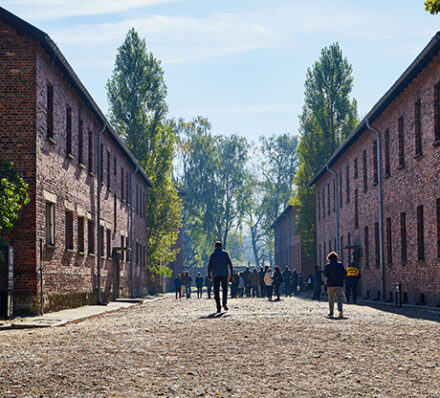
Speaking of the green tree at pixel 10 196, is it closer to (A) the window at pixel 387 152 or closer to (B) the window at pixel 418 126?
(B) the window at pixel 418 126

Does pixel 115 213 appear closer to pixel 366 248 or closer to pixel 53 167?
pixel 366 248

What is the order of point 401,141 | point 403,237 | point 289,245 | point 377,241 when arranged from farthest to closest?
point 289,245
point 377,241
point 401,141
point 403,237

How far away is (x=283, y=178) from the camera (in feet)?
283

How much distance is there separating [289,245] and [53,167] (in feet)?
182

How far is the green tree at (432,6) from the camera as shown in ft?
28.5

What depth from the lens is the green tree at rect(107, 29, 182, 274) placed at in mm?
48531

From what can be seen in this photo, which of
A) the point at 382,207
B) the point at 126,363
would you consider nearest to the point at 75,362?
the point at 126,363

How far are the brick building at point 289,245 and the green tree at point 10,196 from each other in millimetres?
40641

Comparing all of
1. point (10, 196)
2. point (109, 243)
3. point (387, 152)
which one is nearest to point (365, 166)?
point (387, 152)

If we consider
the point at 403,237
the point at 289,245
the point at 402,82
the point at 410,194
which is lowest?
the point at 403,237

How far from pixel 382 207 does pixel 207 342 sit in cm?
2051

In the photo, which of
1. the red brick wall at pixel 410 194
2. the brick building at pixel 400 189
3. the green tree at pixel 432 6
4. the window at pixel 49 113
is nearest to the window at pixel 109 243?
the brick building at pixel 400 189

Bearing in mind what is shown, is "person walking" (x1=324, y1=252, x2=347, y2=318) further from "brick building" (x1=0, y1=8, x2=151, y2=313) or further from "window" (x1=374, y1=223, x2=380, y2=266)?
"window" (x1=374, y1=223, x2=380, y2=266)

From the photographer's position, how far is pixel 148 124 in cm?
4866
